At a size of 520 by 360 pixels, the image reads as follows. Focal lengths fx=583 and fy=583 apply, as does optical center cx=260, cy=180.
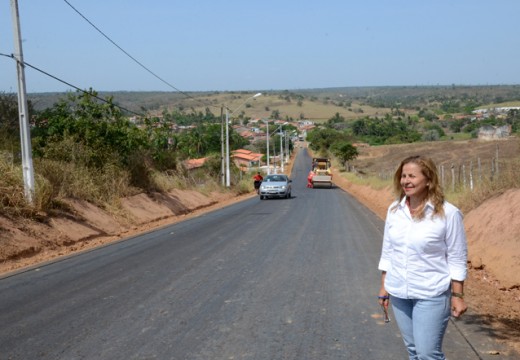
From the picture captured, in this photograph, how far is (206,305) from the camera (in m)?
7.40

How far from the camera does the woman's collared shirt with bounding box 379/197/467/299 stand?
12.6 ft

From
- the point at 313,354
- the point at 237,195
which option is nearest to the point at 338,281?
the point at 313,354

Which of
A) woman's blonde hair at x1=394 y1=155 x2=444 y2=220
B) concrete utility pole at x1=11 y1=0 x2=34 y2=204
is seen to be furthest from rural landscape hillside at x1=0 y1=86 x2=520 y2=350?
woman's blonde hair at x1=394 y1=155 x2=444 y2=220

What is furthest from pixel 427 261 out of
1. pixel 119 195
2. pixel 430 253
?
pixel 119 195

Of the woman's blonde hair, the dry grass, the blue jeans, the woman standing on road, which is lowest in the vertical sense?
the dry grass

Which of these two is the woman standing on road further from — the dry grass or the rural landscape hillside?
the dry grass

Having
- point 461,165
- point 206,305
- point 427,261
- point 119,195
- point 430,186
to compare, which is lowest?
point 119,195

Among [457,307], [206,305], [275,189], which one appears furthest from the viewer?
[275,189]

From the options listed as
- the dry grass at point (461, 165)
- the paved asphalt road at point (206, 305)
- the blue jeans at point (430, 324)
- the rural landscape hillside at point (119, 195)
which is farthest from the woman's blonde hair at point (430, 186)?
the dry grass at point (461, 165)

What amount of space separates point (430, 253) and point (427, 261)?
0.19 feet

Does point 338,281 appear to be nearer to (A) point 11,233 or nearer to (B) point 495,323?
(B) point 495,323

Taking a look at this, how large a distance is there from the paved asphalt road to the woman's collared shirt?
1746 millimetres

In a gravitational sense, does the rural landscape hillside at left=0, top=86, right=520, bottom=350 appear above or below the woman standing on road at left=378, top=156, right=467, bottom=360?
below

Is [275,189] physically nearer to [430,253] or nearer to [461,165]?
[461,165]
